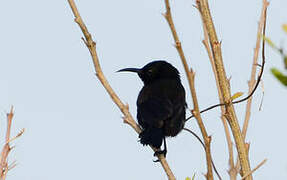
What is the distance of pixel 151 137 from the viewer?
494 cm

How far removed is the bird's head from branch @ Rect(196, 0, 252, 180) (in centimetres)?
405

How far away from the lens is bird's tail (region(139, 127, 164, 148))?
488cm

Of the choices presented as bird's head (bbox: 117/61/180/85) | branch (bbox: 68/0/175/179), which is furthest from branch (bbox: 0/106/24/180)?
bird's head (bbox: 117/61/180/85)

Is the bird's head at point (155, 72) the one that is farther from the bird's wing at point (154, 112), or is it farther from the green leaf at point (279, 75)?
the green leaf at point (279, 75)

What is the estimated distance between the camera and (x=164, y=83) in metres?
6.29

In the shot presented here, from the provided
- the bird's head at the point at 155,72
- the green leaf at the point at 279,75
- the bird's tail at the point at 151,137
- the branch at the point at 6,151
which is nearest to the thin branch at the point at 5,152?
the branch at the point at 6,151

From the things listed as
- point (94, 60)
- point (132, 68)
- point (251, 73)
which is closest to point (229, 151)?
point (251, 73)

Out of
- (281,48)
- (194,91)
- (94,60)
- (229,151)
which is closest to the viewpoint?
(281,48)

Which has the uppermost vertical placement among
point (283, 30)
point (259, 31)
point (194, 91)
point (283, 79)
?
point (259, 31)

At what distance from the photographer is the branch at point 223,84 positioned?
7.78 ft

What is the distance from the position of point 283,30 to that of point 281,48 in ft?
0.45

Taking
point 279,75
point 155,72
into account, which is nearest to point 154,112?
point 155,72

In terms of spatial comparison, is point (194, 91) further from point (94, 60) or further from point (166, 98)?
point (166, 98)

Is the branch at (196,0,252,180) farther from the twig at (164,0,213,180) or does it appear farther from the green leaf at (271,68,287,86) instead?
the green leaf at (271,68,287,86)
